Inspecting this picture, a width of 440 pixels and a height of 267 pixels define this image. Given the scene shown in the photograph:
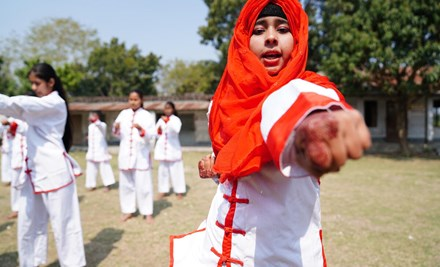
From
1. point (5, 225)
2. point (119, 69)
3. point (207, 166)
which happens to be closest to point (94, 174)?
point (5, 225)

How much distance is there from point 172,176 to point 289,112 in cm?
627

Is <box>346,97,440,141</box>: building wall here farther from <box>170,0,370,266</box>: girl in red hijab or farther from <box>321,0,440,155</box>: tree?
<box>170,0,370,266</box>: girl in red hijab

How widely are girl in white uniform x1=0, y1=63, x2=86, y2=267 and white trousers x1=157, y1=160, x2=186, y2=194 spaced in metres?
3.74

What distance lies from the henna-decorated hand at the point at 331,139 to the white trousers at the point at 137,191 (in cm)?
475

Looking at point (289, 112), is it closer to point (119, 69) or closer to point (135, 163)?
point (135, 163)

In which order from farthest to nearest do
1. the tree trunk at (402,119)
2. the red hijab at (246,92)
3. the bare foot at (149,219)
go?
1. the tree trunk at (402,119)
2. the bare foot at (149,219)
3. the red hijab at (246,92)

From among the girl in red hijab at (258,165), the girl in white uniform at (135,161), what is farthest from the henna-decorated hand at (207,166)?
the girl in white uniform at (135,161)

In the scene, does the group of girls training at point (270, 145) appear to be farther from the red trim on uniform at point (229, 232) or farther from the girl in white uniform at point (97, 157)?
the girl in white uniform at point (97, 157)

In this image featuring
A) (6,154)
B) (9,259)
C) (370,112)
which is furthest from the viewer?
(370,112)

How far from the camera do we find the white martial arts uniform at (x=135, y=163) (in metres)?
5.29

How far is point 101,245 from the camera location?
13.9 ft

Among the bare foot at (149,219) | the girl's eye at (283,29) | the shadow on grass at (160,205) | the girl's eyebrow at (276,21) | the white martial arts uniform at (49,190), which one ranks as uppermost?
the girl's eyebrow at (276,21)

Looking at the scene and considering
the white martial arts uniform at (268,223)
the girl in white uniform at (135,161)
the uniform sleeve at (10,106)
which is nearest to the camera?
the white martial arts uniform at (268,223)

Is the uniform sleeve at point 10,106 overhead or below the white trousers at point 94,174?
overhead
